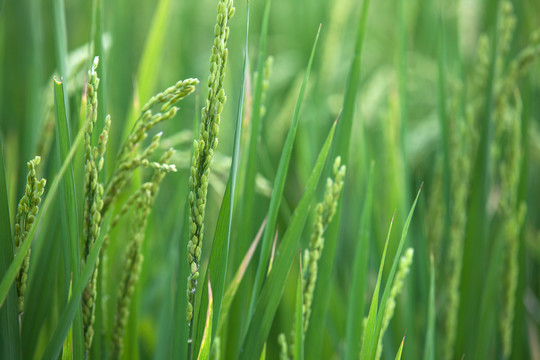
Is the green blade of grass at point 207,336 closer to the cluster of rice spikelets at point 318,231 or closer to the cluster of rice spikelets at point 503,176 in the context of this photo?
the cluster of rice spikelets at point 318,231

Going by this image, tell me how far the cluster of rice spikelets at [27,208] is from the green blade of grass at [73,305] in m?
0.06

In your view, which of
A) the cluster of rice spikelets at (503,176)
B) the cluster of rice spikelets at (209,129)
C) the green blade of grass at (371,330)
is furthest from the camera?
the cluster of rice spikelets at (503,176)

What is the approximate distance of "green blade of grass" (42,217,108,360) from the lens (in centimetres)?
56

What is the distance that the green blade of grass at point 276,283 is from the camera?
26.6 inches

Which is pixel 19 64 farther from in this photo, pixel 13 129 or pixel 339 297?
pixel 339 297

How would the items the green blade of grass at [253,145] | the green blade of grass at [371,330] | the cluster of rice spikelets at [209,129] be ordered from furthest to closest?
the green blade of grass at [253,145] < the green blade of grass at [371,330] < the cluster of rice spikelets at [209,129]

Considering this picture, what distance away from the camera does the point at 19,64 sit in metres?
1.78

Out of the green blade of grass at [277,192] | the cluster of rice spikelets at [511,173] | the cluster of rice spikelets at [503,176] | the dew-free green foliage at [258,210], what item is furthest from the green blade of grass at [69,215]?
the cluster of rice spikelets at [511,173]

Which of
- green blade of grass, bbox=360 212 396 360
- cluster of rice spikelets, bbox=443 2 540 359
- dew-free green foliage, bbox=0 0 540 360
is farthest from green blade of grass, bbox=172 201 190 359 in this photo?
cluster of rice spikelets, bbox=443 2 540 359

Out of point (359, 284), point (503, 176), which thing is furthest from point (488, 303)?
point (359, 284)

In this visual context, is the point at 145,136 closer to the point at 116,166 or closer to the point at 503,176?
the point at 116,166

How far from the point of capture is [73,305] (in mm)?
573

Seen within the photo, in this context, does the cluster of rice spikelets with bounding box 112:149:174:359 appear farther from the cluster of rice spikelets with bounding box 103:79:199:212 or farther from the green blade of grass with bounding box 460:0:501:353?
the green blade of grass with bounding box 460:0:501:353

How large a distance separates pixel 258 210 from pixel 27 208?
2.25 feet
